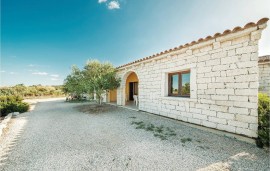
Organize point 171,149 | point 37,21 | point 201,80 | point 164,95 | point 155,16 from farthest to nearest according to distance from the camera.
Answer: point 37,21 → point 155,16 → point 164,95 → point 201,80 → point 171,149

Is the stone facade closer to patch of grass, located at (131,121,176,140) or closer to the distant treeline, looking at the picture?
patch of grass, located at (131,121,176,140)

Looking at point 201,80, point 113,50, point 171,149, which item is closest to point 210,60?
point 201,80

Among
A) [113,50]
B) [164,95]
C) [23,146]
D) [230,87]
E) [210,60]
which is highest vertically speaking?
[113,50]

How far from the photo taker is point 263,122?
11.0ft

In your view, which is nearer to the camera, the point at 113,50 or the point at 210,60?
the point at 210,60

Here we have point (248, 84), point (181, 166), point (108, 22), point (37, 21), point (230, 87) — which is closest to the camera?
point (181, 166)

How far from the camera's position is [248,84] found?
11.8 ft

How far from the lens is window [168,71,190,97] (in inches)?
219

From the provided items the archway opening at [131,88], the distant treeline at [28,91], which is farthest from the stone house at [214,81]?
the distant treeline at [28,91]

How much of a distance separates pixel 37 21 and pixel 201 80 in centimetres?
1185

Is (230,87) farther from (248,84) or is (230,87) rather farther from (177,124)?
(177,124)

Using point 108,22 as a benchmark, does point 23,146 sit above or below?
below

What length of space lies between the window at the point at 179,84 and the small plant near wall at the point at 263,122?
2.35 metres

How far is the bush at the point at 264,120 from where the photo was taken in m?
3.13
